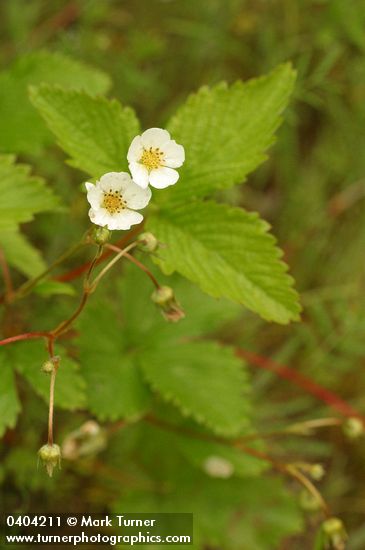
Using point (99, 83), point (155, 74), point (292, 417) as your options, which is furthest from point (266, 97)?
point (292, 417)

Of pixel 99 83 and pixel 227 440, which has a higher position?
pixel 99 83

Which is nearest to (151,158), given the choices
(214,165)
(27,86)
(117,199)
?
(117,199)

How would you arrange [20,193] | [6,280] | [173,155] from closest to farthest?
[173,155], [20,193], [6,280]

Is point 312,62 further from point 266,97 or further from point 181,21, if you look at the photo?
point 266,97

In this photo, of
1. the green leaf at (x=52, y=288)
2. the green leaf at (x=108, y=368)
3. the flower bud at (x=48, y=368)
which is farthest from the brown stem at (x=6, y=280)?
the flower bud at (x=48, y=368)

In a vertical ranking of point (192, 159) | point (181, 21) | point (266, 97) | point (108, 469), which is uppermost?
point (181, 21)

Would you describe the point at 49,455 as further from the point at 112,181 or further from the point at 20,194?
the point at 20,194

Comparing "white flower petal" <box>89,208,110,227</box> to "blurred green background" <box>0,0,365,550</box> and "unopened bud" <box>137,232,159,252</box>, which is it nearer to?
"unopened bud" <box>137,232,159,252</box>
